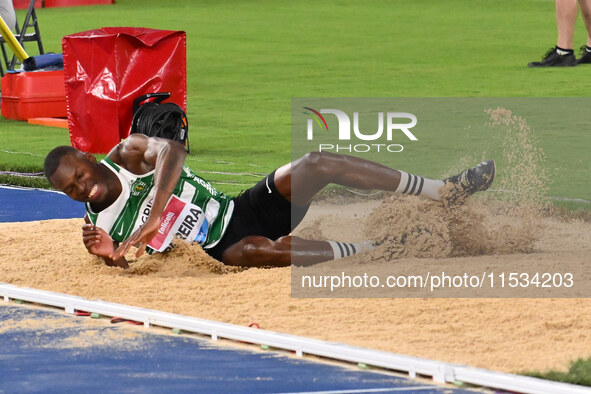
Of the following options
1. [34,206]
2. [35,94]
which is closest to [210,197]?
[34,206]

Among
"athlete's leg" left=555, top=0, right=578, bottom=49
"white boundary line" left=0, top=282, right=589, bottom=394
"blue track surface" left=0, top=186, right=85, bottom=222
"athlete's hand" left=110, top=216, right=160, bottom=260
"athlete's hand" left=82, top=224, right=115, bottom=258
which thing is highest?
"athlete's leg" left=555, top=0, right=578, bottom=49

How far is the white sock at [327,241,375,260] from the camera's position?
6262 mm

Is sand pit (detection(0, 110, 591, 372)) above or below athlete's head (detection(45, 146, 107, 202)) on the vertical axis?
below

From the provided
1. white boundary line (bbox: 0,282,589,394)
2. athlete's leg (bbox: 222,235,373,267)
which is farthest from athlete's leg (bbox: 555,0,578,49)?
white boundary line (bbox: 0,282,589,394)

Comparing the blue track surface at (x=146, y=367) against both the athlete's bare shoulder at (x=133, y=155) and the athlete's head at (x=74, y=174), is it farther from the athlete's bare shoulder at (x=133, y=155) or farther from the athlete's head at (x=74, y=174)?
the athlete's bare shoulder at (x=133, y=155)

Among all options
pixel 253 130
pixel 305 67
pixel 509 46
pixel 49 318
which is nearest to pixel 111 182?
pixel 49 318

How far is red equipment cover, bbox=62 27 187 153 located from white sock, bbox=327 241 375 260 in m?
4.74

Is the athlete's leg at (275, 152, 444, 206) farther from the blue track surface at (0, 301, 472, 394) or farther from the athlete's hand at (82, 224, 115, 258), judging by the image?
the blue track surface at (0, 301, 472, 394)

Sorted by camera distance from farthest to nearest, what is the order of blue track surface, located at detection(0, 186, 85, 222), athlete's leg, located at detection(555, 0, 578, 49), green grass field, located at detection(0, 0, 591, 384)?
athlete's leg, located at detection(555, 0, 578, 49), green grass field, located at detection(0, 0, 591, 384), blue track surface, located at detection(0, 186, 85, 222)

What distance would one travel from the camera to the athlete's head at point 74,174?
228 inches

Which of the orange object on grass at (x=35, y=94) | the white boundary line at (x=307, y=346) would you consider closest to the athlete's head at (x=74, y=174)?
the white boundary line at (x=307, y=346)

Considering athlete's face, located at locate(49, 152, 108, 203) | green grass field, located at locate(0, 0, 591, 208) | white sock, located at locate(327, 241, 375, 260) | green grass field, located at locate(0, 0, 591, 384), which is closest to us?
athlete's face, located at locate(49, 152, 108, 203)

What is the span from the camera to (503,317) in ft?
16.7

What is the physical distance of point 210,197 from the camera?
6.24 m
